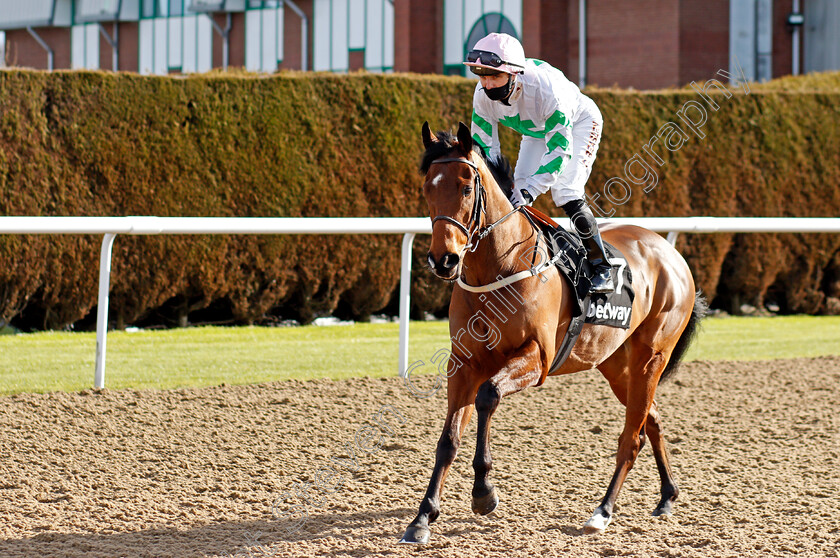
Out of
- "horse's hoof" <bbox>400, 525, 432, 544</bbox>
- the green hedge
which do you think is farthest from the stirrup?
the green hedge

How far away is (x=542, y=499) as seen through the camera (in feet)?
12.6

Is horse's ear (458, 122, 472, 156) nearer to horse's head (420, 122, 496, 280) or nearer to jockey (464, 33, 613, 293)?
horse's head (420, 122, 496, 280)

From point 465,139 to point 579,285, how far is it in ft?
2.78

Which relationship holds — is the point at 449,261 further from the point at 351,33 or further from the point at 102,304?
the point at 351,33

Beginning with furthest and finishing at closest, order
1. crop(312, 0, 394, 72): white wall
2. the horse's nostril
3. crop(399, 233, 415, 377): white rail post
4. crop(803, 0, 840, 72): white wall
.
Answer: crop(312, 0, 394, 72): white wall → crop(803, 0, 840, 72): white wall → crop(399, 233, 415, 377): white rail post → the horse's nostril

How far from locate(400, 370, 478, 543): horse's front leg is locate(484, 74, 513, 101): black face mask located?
40.1 inches

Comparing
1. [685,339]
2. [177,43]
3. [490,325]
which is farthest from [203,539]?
[177,43]

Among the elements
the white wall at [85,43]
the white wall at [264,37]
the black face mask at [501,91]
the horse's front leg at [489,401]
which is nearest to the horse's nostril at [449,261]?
the horse's front leg at [489,401]

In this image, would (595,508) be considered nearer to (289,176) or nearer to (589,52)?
(289,176)

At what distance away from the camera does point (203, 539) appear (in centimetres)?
324

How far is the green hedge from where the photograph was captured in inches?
309

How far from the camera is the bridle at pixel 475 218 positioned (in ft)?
10.2

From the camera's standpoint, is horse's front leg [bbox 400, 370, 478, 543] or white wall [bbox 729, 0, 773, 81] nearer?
horse's front leg [bbox 400, 370, 478, 543]

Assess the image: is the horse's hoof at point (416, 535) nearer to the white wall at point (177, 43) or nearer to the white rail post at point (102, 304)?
the white rail post at point (102, 304)
